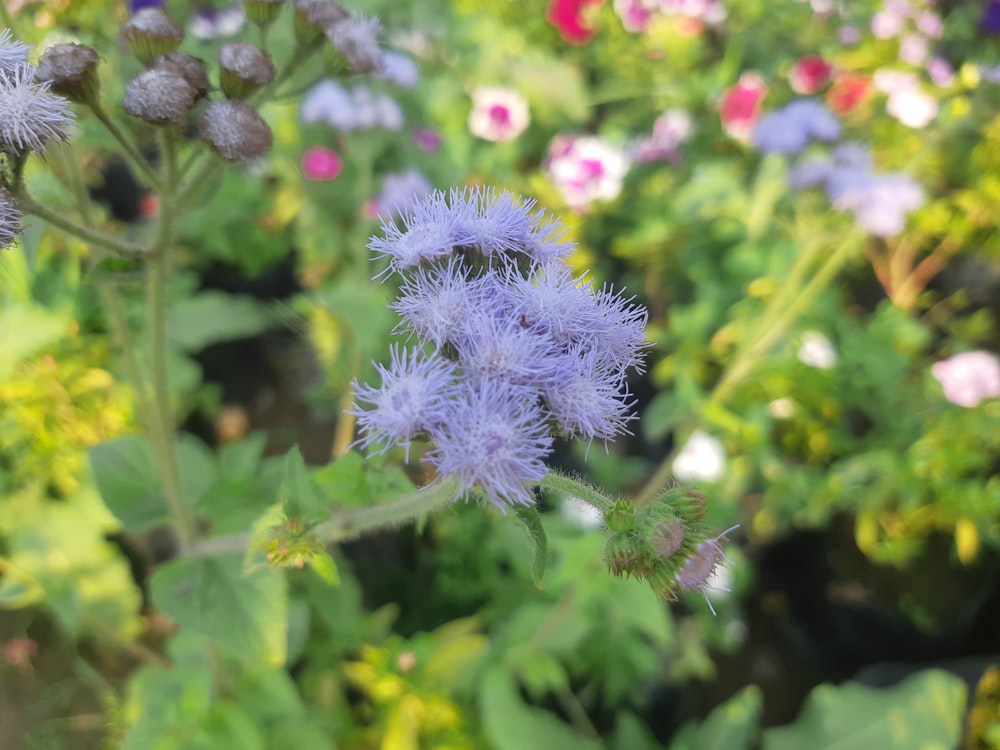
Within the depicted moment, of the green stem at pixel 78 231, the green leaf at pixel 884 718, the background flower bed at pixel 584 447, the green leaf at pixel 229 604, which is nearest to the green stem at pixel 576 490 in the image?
the background flower bed at pixel 584 447

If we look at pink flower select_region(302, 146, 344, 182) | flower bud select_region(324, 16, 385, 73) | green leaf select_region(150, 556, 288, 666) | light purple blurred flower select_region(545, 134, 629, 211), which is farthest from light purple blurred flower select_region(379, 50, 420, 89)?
green leaf select_region(150, 556, 288, 666)

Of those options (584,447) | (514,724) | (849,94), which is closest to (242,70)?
(584,447)

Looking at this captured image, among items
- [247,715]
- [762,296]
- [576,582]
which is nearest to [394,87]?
[762,296]

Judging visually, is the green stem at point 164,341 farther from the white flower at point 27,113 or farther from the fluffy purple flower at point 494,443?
the fluffy purple flower at point 494,443

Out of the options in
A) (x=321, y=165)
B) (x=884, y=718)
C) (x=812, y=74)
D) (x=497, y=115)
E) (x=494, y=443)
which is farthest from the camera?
(x=812, y=74)

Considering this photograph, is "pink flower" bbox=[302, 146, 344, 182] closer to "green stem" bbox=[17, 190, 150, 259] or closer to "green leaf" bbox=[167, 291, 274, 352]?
"green leaf" bbox=[167, 291, 274, 352]

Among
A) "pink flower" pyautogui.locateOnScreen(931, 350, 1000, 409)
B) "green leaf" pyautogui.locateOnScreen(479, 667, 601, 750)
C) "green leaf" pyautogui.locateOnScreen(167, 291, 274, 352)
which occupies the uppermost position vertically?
"pink flower" pyautogui.locateOnScreen(931, 350, 1000, 409)

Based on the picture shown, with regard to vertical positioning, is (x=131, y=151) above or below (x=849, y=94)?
below

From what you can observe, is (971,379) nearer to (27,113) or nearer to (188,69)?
(188,69)
